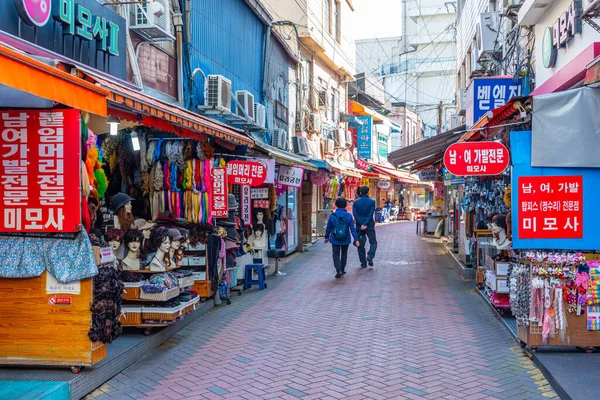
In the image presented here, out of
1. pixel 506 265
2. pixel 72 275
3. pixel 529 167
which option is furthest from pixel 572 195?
pixel 72 275

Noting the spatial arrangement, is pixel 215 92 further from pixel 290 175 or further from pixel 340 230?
pixel 340 230

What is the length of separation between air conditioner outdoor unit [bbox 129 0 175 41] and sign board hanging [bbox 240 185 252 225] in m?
3.81

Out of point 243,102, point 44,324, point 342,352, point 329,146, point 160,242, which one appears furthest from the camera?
point 329,146

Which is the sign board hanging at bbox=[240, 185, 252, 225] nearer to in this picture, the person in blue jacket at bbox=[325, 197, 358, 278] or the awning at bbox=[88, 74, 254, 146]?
the person in blue jacket at bbox=[325, 197, 358, 278]

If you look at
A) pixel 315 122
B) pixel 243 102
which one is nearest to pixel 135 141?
pixel 243 102

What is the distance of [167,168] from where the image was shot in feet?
28.1

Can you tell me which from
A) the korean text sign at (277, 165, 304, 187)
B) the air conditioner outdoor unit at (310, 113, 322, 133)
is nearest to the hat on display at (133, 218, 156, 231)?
the korean text sign at (277, 165, 304, 187)

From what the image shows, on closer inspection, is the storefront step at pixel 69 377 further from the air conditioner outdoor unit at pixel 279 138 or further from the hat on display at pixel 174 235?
the air conditioner outdoor unit at pixel 279 138

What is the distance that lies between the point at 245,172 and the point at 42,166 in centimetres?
546

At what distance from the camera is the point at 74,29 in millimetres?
7422

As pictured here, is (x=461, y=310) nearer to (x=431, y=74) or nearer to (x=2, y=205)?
(x=2, y=205)

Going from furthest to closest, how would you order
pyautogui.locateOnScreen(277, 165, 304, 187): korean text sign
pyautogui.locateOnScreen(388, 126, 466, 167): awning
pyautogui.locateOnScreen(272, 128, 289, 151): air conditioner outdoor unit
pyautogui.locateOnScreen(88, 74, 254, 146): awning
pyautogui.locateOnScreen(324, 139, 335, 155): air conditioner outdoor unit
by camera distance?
1. pyautogui.locateOnScreen(324, 139, 335, 155): air conditioner outdoor unit
2. pyautogui.locateOnScreen(272, 128, 289, 151): air conditioner outdoor unit
3. pyautogui.locateOnScreen(277, 165, 304, 187): korean text sign
4. pyautogui.locateOnScreen(388, 126, 466, 167): awning
5. pyautogui.locateOnScreen(88, 74, 254, 146): awning

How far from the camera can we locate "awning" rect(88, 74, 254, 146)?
18.7 feet

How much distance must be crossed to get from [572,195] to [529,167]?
0.54 metres
